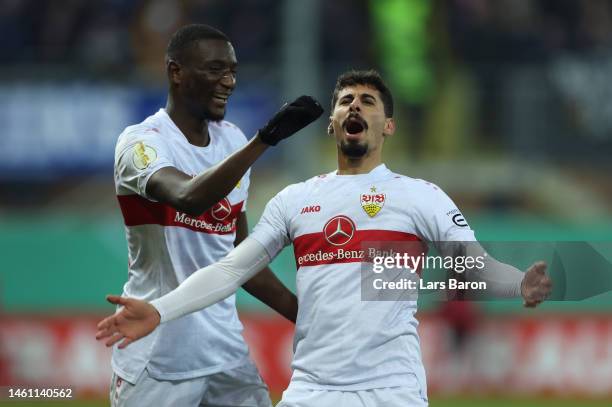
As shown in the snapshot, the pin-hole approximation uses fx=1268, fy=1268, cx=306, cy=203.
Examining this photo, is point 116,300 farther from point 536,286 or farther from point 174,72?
point 536,286

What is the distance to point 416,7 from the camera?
15.7 metres

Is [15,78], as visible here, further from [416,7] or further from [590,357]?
[590,357]

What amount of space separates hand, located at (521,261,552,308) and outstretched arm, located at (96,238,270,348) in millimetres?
1164

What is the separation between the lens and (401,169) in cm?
1460

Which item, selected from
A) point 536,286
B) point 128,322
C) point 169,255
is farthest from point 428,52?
point 128,322

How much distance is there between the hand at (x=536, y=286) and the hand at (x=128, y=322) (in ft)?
5.08

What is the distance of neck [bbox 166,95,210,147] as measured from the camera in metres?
6.11

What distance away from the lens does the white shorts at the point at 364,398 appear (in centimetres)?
527

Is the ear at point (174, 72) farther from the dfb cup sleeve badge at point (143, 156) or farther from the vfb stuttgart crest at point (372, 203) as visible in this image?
the vfb stuttgart crest at point (372, 203)

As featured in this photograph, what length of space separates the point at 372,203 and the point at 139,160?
1086 millimetres

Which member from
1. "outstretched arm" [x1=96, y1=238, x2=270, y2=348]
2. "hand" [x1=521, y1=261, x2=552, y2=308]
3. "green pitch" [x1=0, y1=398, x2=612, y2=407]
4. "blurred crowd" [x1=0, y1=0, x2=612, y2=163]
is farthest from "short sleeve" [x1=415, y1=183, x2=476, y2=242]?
"blurred crowd" [x1=0, y1=0, x2=612, y2=163]

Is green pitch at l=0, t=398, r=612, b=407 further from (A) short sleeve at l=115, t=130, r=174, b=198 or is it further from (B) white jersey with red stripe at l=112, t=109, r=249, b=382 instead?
(A) short sleeve at l=115, t=130, r=174, b=198

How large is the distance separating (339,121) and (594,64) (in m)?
9.95

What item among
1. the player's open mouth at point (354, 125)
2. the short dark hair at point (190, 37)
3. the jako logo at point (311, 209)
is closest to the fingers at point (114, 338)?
the jako logo at point (311, 209)
